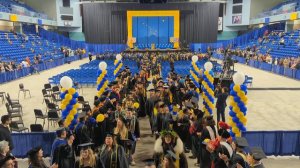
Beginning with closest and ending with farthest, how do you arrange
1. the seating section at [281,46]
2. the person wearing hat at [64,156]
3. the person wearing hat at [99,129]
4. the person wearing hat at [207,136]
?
the person wearing hat at [64,156] < the person wearing hat at [207,136] < the person wearing hat at [99,129] < the seating section at [281,46]

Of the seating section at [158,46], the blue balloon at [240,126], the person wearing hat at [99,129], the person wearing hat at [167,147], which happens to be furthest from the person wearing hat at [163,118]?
the seating section at [158,46]

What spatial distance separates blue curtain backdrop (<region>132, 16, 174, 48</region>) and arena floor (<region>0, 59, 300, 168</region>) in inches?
971

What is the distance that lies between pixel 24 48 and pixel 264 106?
2600 cm

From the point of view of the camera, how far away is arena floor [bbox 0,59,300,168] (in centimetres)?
845

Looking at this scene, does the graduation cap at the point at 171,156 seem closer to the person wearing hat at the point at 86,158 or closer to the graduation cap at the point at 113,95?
the person wearing hat at the point at 86,158

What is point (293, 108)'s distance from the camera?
13.6 m

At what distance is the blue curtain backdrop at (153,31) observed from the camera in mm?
45375

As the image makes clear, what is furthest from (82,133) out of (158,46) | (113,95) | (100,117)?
(158,46)

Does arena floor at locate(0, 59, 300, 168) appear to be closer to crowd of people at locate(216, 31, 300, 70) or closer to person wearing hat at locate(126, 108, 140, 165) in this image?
person wearing hat at locate(126, 108, 140, 165)

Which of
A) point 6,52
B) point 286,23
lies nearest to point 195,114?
point 6,52

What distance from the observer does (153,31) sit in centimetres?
4603

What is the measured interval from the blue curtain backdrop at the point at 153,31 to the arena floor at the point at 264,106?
24.7m

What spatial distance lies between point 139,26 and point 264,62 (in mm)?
23081

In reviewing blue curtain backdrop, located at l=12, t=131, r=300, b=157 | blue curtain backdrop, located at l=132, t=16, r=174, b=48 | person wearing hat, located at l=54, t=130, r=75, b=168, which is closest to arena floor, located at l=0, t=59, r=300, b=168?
blue curtain backdrop, located at l=12, t=131, r=300, b=157
